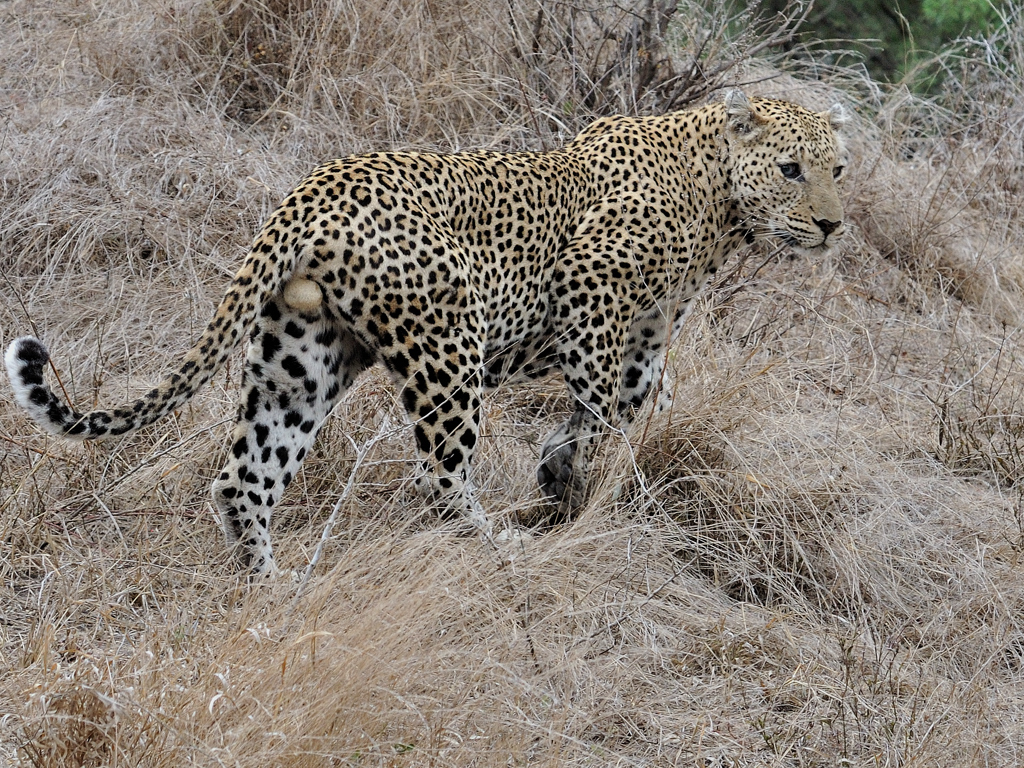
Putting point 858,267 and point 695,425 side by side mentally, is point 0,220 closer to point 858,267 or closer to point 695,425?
point 695,425

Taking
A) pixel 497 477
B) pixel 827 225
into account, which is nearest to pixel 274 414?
pixel 497 477

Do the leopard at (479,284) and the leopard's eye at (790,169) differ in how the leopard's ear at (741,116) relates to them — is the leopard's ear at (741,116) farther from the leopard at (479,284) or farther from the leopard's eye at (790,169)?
the leopard's eye at (790,169)

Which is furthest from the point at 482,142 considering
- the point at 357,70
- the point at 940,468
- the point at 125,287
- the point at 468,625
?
the point at 468,625

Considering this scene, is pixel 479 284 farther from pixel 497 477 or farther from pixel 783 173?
pixel 783 173

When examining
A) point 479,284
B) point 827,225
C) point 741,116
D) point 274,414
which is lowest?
point 274,414

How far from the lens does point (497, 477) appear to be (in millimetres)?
5840

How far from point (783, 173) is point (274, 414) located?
97.6 inches

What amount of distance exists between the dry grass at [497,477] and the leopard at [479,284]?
295mm

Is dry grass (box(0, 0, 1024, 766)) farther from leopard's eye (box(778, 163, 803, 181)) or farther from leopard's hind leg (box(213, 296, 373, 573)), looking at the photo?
leopard's eye (box(778, 163, 803, 181))

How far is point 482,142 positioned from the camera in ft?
26.3

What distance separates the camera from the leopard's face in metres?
5.77

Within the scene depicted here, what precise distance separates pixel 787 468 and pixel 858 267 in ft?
10.4

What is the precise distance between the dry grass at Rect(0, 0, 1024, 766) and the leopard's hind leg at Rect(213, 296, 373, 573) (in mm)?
210

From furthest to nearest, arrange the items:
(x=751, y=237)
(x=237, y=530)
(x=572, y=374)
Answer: (x=751, y=237) → (x=572, y=374) → (x=237, y=530)
